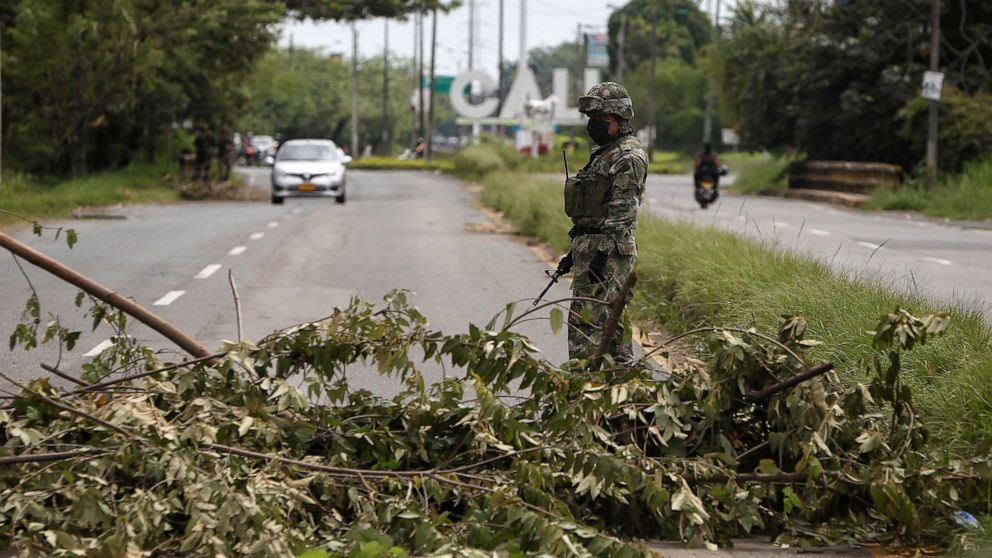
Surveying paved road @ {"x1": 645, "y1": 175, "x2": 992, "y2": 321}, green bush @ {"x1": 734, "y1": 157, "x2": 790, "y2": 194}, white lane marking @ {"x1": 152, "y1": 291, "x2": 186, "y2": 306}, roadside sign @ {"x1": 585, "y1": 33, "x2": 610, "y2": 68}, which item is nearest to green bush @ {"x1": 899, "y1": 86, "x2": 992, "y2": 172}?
paved road @ {"x1": 645, "y1": 175, "x2": 992, "y2": 321}

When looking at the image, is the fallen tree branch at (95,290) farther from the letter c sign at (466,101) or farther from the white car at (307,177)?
the letter c sign at (466,101)

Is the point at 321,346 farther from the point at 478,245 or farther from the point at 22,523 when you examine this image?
the point at 478,245

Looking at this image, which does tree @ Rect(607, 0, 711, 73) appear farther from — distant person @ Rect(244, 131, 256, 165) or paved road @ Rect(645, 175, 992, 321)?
paved road @ Rect(645, 175, 992, 321)

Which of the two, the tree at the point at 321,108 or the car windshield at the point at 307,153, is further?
the tree at the point at 321,108

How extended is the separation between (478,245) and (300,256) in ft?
10.7

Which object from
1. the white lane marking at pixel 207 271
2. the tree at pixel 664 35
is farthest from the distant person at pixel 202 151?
the tree at pixel 664 35

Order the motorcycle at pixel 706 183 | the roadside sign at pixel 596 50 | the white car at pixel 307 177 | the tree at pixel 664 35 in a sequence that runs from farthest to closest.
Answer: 1. the tree at pixel 664 35
2. the roadside sign at pixel 596 50
3. the white car at pixel 307 177
4. the motorcycle at pixel 706 183

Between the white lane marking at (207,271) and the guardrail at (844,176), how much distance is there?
2364 centimetres

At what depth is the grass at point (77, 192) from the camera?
25.9 metres

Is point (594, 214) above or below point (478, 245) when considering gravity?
above

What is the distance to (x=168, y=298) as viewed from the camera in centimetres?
1362

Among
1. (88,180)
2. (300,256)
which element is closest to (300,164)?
(88,180)

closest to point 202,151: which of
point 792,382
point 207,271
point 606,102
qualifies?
point 207,271

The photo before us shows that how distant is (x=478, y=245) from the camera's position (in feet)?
69.7
